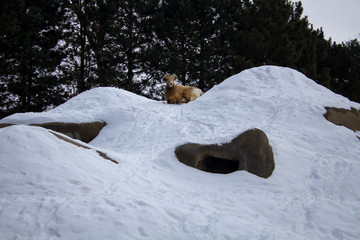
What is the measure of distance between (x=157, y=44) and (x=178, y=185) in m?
15.1

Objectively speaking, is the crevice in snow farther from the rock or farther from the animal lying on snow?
the animal lying on snow

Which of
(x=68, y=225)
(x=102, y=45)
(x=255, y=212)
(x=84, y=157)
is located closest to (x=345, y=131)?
(x=255, y=212)

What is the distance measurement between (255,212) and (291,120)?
13.4 ft

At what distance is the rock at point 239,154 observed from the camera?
596cm

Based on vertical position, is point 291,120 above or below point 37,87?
below

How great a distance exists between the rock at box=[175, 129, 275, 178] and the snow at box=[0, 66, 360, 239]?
6.4 inches

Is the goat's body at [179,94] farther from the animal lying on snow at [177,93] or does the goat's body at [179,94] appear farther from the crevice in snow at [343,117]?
the crevice in snow at [343,117]

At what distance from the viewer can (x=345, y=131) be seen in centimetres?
787

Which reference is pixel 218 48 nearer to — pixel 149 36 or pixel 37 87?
pixel 149 36

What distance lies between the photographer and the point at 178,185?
5.50m

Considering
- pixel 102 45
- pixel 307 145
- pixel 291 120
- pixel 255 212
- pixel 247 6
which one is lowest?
pixel 255 212

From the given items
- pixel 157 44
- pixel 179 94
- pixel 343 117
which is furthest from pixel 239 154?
pixel 157 44

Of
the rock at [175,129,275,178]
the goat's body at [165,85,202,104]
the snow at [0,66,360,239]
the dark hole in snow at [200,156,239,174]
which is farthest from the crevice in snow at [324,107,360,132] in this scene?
the goat's body at [165,85,202,104]

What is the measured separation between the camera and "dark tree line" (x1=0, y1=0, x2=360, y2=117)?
55.4ft
